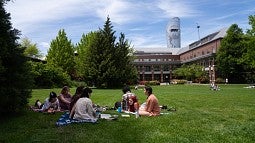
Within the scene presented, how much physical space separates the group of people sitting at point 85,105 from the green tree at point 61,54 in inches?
1702

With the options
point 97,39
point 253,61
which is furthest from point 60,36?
point 253,61

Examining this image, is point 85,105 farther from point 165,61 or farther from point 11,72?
point 165,61

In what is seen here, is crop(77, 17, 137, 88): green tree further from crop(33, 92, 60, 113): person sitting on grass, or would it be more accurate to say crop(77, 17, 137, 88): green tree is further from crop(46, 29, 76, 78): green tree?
crop(33, 92, 60, 113): person sitting on grass

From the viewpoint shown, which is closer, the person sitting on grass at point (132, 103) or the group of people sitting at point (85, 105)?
the group of people sitting at point (85, 105)

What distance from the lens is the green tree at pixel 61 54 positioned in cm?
5809

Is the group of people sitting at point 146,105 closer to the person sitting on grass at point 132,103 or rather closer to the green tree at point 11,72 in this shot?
the person sitting on grass at point 132,103

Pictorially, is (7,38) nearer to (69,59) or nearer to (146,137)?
(146,137)

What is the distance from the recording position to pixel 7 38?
457 inches

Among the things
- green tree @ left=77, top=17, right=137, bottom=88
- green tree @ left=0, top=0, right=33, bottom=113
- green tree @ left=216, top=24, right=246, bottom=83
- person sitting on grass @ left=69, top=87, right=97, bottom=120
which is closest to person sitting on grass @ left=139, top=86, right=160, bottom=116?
person sitting on grass @ left=69, top=87, right=97, bottom=120

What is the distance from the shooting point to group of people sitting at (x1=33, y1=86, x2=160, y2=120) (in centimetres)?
1074

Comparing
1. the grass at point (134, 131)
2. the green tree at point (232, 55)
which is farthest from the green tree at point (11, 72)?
the green tree at point (232, 55)

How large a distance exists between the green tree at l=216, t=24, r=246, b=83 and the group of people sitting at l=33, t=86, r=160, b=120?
5426cm

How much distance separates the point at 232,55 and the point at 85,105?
59.1m

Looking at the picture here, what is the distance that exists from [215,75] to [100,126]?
71365 mm
